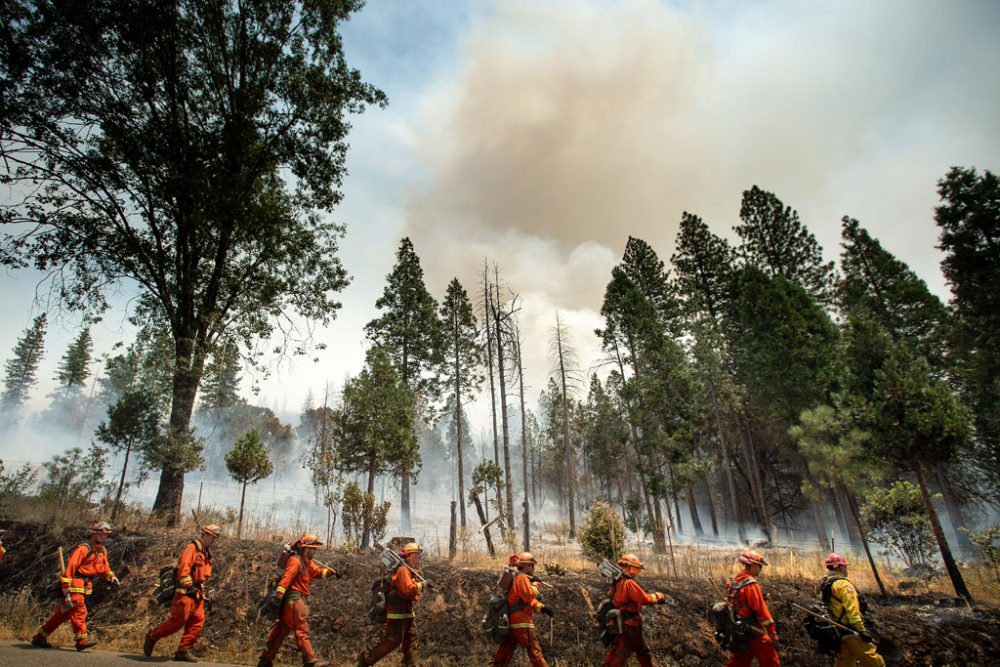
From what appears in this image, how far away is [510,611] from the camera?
6.29 m

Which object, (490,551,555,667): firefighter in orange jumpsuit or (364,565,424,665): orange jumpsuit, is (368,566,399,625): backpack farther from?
(490,551,555,667): firefighter in orange jumpsuit

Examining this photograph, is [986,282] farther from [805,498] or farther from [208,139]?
[208,139]

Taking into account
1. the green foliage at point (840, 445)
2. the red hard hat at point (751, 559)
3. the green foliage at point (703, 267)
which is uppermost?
the green foliage at point (703, 267)

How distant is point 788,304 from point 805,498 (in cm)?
1592

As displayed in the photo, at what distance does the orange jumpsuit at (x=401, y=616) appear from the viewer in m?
6.23

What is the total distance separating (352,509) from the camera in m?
13.9

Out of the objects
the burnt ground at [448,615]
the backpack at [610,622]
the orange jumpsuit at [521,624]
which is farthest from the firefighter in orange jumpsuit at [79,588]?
the backpack at [610,622]

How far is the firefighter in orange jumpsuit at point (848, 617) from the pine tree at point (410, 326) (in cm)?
2430

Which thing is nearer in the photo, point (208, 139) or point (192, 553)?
point (192, 553)

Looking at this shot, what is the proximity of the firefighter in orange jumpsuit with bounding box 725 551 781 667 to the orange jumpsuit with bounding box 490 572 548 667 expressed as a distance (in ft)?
8.53

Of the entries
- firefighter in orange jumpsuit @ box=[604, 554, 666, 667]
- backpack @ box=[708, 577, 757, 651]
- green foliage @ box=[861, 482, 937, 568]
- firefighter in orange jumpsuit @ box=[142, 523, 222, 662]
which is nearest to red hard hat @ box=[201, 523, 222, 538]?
firefighter in orange jumpsuit @ box=[142, 523, 222, 662]

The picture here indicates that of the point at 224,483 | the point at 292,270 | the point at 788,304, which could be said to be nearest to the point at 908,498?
the point at 788,304

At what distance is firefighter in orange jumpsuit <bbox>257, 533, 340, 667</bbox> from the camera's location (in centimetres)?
611

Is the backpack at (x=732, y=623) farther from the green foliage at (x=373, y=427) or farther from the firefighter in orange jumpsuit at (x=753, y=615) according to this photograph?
the green foliage at (x=373, y=427)
